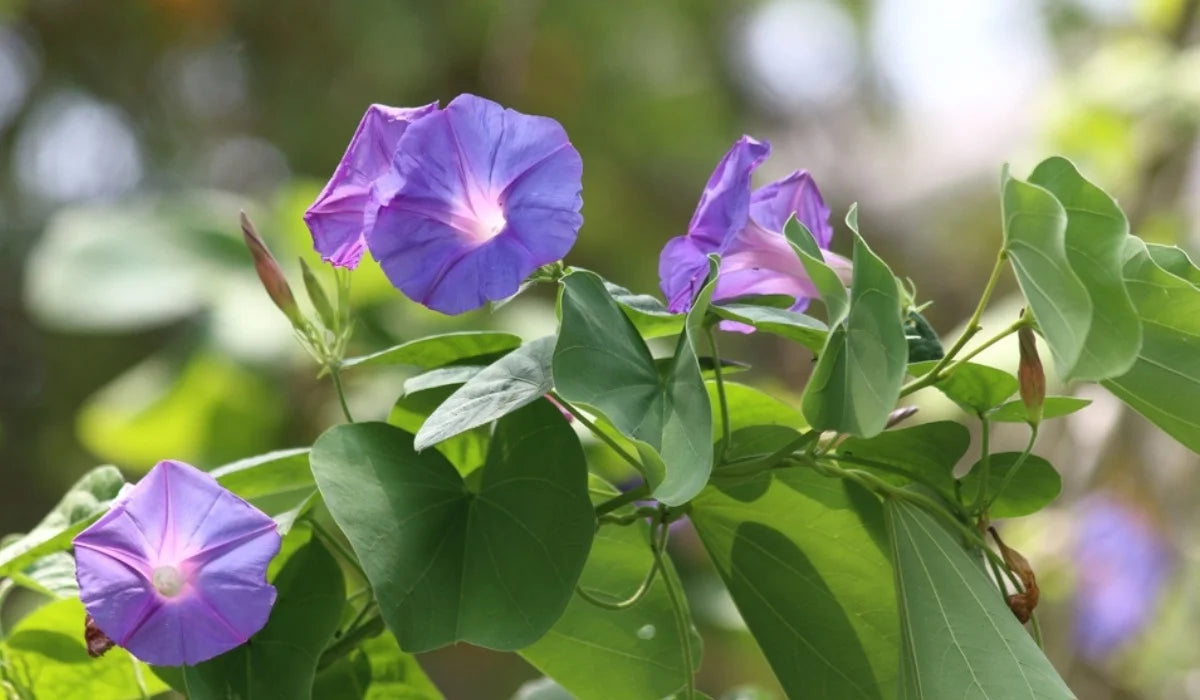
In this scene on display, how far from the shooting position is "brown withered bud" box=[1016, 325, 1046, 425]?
34cm

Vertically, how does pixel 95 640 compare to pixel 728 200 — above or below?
below

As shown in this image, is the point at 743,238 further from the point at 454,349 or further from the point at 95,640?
the point at 95,640

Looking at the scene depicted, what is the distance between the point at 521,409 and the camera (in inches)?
14.7

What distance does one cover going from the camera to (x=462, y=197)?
367 mm

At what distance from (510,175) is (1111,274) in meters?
0.16

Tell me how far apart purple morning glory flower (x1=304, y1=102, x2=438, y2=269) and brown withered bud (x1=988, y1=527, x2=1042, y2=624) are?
0.21m

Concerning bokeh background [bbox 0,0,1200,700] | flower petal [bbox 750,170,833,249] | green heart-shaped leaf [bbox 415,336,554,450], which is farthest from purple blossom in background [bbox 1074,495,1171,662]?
green heart-shaped leaf [bbox 415,336,554,450]

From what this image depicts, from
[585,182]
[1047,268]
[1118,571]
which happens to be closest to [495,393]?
[1047,268]

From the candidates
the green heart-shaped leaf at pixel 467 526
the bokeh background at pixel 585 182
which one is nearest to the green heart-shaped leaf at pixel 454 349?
the green heart-shaped leaf at pixel 467 526

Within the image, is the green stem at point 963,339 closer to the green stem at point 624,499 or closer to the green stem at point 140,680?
the green stem at point 624,499

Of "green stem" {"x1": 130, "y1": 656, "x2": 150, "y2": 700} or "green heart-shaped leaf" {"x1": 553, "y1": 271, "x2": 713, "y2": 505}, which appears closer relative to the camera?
"green heart-shaped leaf" {"x1": 553, "y1": 271, "x2": 713, "y2": 505}

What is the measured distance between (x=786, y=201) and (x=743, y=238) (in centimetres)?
4

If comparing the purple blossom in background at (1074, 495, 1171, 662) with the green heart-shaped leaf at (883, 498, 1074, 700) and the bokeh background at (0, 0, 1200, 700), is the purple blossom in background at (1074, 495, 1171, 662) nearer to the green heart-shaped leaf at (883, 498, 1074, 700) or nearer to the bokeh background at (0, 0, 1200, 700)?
the bokeh background at (0, 0, 1200, 700)

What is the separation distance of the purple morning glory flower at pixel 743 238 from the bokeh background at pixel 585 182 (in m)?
1.06
